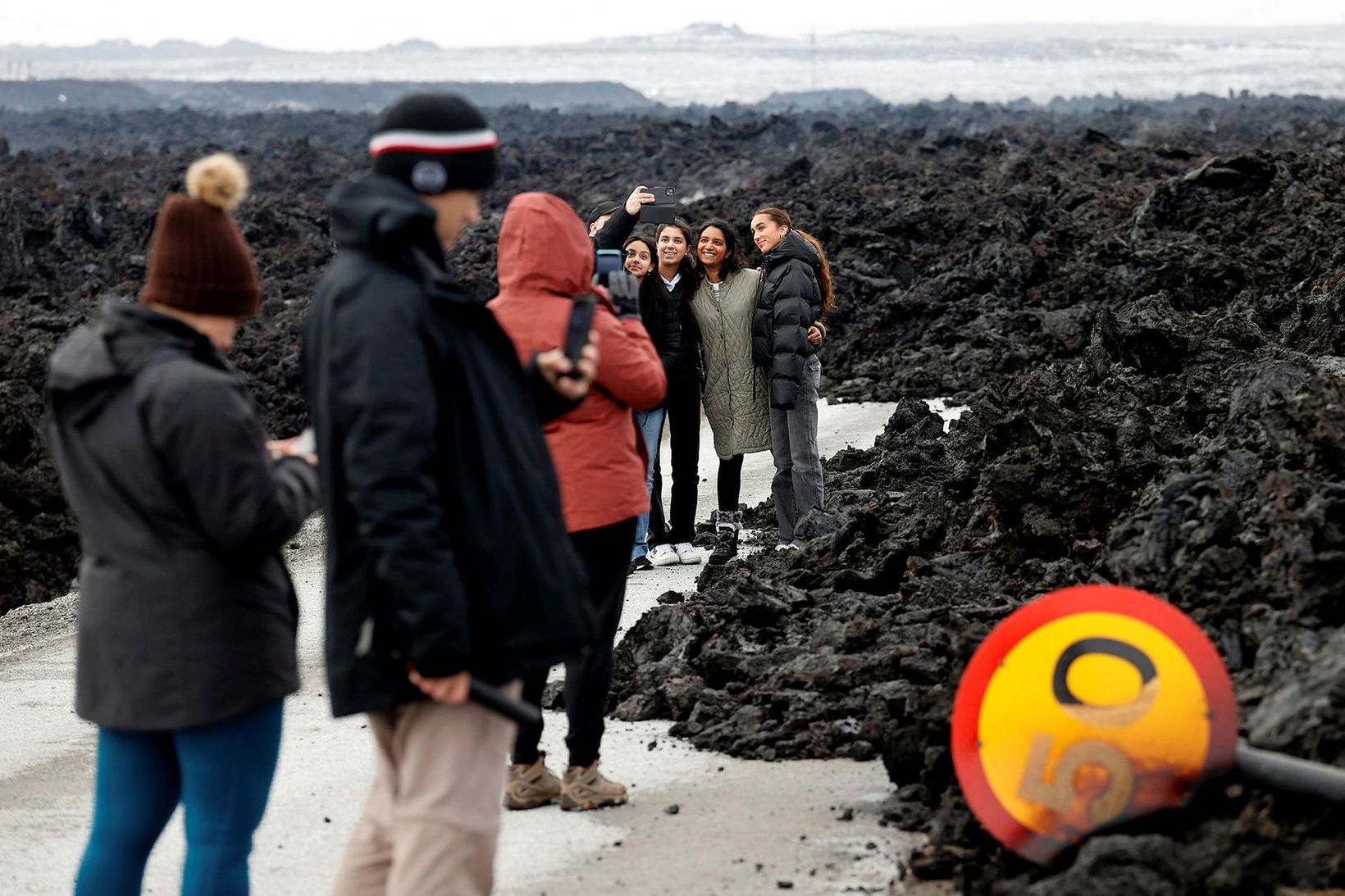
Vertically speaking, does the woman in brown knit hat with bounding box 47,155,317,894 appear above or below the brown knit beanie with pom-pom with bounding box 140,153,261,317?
below

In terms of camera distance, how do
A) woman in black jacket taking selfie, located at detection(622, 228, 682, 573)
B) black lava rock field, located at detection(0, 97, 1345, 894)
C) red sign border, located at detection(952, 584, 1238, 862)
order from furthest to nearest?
woman in black jacket taking selfie, located at detection(622, 228, 682, 573) → black lava rock field, located at detection(0, 97, 1345, 894) → red sign border, located at detection(952, 584, 1238, 862)

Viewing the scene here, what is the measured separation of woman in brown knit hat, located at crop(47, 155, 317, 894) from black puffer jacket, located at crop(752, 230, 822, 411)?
187 inches

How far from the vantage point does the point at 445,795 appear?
2.63 m

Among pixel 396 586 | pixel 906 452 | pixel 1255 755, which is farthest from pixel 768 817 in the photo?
pixel 906 452

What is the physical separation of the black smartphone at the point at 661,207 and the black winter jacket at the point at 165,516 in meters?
4.24

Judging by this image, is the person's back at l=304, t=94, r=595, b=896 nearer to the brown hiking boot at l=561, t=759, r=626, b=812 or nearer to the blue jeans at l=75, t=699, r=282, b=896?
the blue jeans at l=75, t=699, r=282, b=896

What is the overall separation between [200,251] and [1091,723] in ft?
6.33

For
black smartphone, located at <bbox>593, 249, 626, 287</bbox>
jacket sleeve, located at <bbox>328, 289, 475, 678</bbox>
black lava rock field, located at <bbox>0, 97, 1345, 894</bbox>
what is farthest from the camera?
black smartphone, located at <bbox>593, 249, 626, 287</bbox>

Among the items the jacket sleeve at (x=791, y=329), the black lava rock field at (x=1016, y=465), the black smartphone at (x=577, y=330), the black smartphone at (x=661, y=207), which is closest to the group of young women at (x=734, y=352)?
the jacket sleeve at (x=791, y=329)

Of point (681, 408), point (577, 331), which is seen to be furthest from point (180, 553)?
point (681, 408)

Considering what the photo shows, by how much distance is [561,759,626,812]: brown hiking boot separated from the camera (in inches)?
168

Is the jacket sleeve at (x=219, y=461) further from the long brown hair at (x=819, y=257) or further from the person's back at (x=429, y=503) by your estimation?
the long brown hair at (x=819, y=257)

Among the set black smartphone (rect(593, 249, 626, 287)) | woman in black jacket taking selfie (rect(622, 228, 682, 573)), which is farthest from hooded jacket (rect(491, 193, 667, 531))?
woman in black jacket taking selfie (rect(622, 228, 682, 573))

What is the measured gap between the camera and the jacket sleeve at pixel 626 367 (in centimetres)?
385
